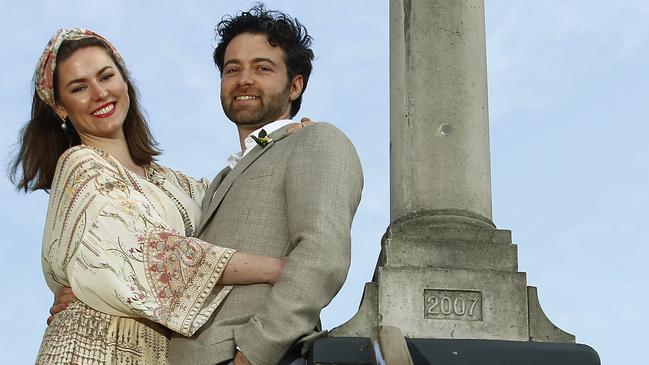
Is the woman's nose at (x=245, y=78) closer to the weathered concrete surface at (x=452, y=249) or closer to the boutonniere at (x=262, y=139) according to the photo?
the boutonniere at (x=262, y=139)

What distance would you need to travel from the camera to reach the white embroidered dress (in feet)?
19.0

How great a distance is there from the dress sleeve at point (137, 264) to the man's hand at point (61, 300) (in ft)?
0.26

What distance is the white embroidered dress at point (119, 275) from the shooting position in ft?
19.0

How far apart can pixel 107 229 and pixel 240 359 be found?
0.73 metres

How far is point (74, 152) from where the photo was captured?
6309 millimetres

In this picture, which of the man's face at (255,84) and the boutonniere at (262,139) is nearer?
the boutonniere at (262,139)

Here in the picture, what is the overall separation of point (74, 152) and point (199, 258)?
766 millimetres

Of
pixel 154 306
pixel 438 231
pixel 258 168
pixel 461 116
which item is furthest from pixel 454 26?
pixel 154 306

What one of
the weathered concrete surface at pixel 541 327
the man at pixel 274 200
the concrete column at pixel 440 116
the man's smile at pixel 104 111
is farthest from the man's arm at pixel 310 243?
the concrete column at pixel 440 116

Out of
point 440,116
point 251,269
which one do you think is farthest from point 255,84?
point 440,116

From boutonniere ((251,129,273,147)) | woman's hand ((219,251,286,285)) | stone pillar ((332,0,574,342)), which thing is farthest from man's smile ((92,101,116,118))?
stone pillar ((332,0,574,342))

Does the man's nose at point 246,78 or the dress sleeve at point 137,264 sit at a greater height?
the man's nose at point 246,78

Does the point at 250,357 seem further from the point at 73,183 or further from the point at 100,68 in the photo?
the point at 100,68

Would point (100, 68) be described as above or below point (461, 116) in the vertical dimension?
below
